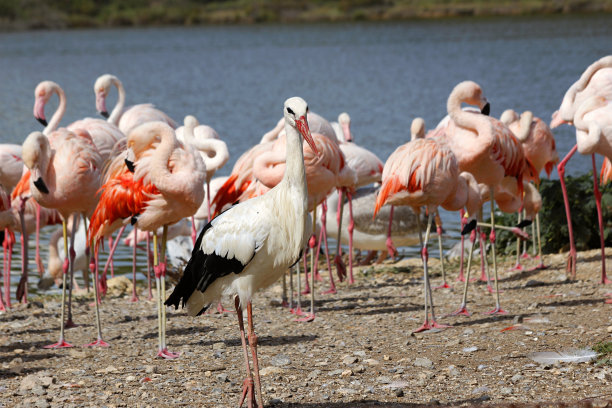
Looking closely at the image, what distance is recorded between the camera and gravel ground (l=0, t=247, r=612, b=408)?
→ 4.74m

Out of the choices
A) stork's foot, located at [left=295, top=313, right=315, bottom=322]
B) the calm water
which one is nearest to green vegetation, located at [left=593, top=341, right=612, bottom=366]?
stork's foot, located at [left=295, top=313, right=315, bottom=322]

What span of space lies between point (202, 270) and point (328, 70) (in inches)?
1067

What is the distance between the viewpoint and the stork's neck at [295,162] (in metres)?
4.45

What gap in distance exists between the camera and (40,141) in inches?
248

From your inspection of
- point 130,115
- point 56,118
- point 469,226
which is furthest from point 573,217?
point 56,118

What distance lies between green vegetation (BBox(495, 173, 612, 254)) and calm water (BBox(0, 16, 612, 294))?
69.2 inches

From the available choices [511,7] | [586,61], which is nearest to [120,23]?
[511,7]

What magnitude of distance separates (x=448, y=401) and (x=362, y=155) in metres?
4.79

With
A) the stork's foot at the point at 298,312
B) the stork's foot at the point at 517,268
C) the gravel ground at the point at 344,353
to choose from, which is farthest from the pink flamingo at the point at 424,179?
the stork's foot at the point at 517,268

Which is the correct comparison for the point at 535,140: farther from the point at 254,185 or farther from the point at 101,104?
the point at 101,104

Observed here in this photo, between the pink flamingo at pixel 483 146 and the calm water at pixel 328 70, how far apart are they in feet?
13.1

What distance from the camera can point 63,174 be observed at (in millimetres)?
6367

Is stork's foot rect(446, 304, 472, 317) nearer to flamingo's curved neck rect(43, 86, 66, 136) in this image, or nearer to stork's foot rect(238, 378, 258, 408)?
stork's foot rect(238, 378, 258, 408)

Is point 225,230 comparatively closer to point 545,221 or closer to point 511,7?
point 545,221
